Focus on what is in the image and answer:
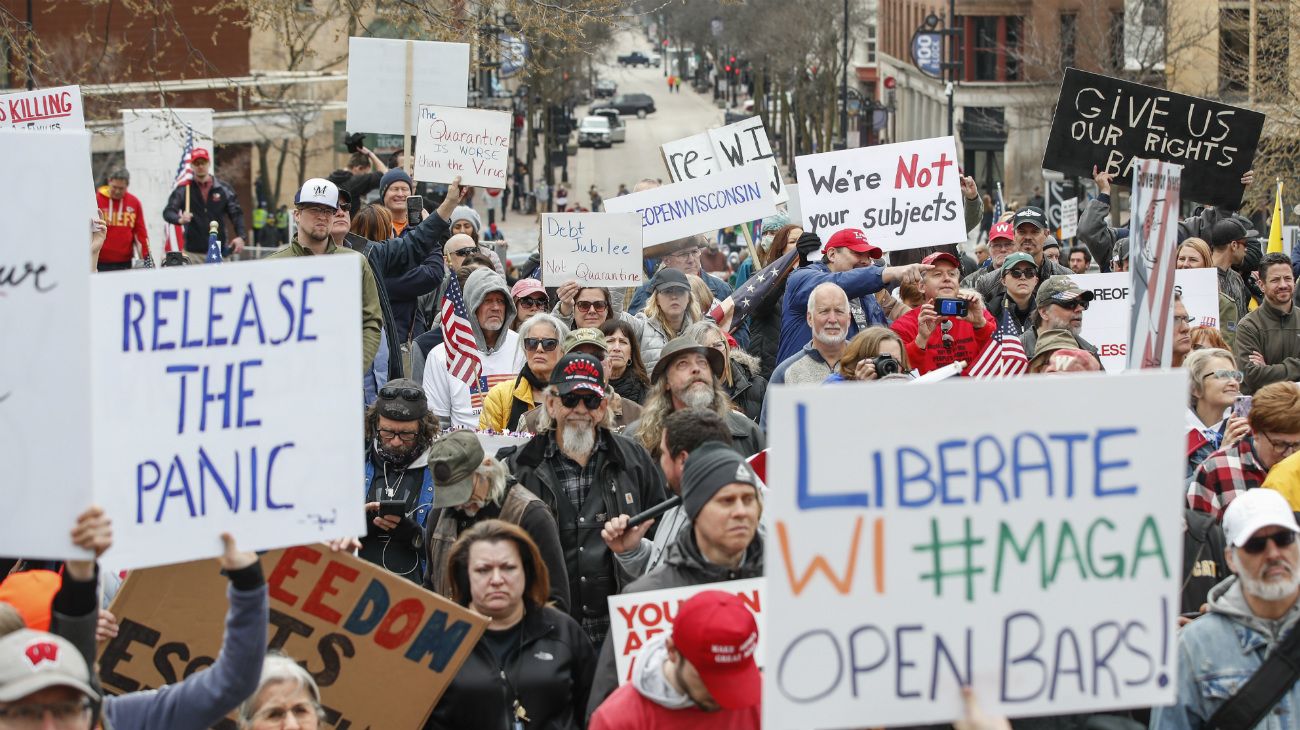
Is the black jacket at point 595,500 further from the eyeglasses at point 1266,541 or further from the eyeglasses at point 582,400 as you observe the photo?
the eyeglasses at point 1266,541

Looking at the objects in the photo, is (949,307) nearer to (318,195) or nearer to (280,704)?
(318,195)

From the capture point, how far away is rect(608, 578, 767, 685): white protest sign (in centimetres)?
546

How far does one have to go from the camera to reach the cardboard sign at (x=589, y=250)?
11242mm

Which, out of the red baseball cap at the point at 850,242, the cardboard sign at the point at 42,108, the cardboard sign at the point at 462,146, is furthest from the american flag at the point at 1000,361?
the cardboard sign at the point at 42,108

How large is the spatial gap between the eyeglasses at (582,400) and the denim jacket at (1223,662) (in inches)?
101

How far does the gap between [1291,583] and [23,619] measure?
133 inches

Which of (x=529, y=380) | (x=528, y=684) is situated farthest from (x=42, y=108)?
(x=528, y=684)

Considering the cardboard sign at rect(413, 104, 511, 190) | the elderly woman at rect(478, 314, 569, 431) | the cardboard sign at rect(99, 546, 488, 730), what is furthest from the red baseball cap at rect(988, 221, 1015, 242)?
the cardboard sign at rect(99, 546, 488, 730)

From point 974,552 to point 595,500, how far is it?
292 centimetres

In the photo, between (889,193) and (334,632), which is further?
(889,193)

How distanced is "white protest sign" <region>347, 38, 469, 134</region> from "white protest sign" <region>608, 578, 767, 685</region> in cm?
834

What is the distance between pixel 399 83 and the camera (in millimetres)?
13547

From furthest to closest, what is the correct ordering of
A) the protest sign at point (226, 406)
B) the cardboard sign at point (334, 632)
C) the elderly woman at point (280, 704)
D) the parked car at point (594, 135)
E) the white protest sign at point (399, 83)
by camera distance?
1. the parked car at point (594, 135)
2. the white protest sign at point (399, 83)
3. the cardboard sign at point (334, 632)
4. the elderly woman at point (280, 704)
5. the protest sign at point (226, 406)

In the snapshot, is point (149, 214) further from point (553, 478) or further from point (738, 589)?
point (738, 589)
